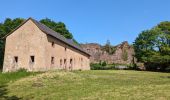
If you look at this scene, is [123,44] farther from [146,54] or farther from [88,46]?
[146,54]

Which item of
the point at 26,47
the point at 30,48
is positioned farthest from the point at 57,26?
the point at 30,48

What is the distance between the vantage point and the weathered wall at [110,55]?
86562mm

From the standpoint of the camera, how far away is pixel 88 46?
306 feet

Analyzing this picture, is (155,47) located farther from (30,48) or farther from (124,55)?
(30,48)

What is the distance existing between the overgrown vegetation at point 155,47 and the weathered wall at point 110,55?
46.5 ft

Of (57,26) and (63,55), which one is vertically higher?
(57,26)

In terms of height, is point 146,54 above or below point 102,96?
above

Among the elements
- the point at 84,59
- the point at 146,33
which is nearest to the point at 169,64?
the point at 146,33

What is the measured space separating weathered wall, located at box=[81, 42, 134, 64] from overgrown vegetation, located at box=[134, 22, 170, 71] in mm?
14180

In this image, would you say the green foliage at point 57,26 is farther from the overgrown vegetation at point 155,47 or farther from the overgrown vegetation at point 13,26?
the overgrown vegetation at point 155,47

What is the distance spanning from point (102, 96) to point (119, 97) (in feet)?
3.18

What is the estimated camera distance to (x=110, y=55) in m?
87.5

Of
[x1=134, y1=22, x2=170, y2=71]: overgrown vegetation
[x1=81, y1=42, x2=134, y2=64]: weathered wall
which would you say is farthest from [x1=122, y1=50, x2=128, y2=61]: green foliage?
[x1=134, y1=22, x2=170, y2=71]: overgrown vegetation

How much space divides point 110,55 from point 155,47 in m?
21.0
